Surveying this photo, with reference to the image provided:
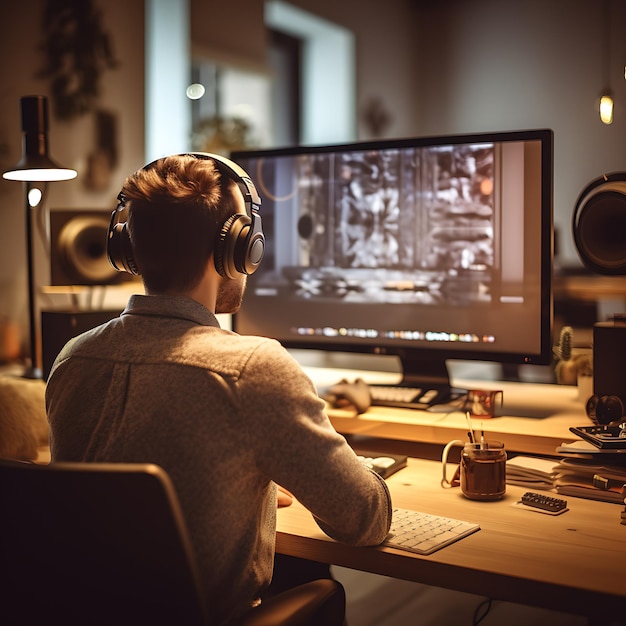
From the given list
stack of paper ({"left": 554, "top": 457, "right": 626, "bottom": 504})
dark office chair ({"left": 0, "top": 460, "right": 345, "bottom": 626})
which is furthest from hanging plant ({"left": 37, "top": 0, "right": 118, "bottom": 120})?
dark office chair ({"left": 0, "top": 460, "right": 345, "bottom": 626})

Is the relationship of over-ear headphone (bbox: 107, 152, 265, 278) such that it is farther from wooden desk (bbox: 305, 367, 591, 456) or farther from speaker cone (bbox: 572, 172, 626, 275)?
speaker cone (bbox: 572, 172, 626, 275)

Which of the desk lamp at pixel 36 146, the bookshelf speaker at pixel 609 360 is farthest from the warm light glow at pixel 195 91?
the bookshelf speaker at pixel 609 360

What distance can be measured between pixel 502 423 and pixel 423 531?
497 millimetres

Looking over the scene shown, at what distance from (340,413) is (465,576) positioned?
69 centimetres

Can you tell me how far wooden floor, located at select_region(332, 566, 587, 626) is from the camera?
2348mm

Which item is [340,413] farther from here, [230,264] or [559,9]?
[559,9]

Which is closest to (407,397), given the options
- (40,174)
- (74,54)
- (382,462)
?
(382,462)

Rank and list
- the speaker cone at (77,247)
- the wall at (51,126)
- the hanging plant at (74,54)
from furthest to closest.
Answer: the hanging plant at (74,54) → the wall at (51,126) → the speaker cone at (77,247)

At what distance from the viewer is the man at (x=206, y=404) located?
3.28 feet

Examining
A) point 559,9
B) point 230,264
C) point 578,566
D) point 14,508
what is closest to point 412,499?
point 578,566

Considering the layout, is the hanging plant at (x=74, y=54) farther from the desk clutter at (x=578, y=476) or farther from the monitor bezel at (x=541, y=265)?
the desk clutter at (x=578, y=476)

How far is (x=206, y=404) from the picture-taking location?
100 centimetres

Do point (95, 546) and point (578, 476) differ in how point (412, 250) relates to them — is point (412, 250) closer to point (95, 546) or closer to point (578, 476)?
point (578, 476)

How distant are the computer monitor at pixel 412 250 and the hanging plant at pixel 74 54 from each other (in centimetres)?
254
